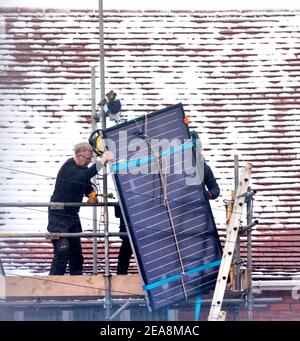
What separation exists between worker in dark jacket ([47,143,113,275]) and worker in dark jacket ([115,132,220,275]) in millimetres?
235

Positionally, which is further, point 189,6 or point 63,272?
point 189,6

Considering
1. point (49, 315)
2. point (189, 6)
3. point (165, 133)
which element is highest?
point (189, 6)

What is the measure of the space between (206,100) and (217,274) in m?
2.03

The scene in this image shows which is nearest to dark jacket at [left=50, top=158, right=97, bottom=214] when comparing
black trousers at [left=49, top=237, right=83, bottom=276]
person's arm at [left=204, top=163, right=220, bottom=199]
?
black trousers at [left=49, top=237, right=83, bottom=276]

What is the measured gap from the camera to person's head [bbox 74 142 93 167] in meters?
11.4

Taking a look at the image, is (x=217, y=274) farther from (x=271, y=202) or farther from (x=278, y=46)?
(x=278, y=46)

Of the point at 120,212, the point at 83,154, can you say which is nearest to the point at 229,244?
the point at 120,212

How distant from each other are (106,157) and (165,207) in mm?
502

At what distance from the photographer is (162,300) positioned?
11.3 meters

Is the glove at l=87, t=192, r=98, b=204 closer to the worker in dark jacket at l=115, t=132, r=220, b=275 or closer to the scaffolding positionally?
the scaffolding

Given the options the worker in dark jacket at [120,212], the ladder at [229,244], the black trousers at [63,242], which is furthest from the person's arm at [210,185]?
the black trousers at [63,242]

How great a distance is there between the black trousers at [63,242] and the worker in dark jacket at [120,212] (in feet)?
0.84
